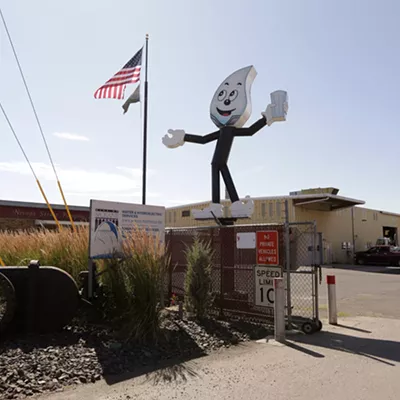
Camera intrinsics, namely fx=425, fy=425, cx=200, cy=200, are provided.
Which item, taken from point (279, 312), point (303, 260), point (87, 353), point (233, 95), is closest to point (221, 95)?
point (233, 95)

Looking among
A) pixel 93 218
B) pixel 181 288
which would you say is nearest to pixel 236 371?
pixel 93 218

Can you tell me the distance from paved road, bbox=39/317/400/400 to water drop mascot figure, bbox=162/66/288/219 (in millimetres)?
7359

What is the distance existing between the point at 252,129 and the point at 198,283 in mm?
7197

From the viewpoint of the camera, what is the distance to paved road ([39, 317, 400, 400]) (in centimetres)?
454

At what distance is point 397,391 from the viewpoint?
4.68 m

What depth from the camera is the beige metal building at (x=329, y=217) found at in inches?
1340

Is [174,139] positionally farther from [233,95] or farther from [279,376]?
[279,376]

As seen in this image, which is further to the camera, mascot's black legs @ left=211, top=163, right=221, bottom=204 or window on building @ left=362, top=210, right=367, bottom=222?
window on building @ left=362, top=210, right=367, bottom=222

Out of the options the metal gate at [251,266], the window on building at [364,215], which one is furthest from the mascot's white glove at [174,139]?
the window on building at [364,215]

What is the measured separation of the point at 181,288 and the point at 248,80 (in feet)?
24.7

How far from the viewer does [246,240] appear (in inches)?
348

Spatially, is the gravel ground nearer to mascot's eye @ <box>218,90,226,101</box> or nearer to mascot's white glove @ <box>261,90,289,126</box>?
mascot's white glove @ <box>261,90,289,126</box>

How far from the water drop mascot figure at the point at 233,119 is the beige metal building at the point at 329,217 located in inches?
627

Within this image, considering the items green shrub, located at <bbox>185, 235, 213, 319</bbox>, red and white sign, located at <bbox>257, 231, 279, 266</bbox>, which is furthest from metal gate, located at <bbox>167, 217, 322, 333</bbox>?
green shrub, located at <bbox>185, 235, 213, 319</bbox>
